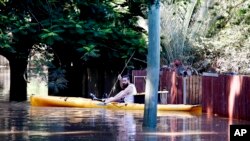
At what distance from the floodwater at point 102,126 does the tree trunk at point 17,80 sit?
7036 millimetres

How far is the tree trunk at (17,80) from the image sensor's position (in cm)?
2830

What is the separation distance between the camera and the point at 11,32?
71.6 feet

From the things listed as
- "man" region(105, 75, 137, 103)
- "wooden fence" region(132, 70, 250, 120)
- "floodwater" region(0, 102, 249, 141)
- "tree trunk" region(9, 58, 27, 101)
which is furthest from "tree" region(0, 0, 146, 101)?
"wooden fence" region(132, 70, 250, 120)

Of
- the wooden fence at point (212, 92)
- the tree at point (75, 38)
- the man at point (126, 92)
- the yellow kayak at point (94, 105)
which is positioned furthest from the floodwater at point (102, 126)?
the tree at point (75, 38)

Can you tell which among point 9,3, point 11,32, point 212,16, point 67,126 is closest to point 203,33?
point 212,16

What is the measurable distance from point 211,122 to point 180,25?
10.1 m

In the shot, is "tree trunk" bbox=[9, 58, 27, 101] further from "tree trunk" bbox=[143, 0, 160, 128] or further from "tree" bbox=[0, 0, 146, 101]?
"tree trunk" bbox=[143, 0, 160, 128]

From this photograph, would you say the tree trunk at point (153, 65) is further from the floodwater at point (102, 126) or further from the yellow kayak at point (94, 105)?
the yellow kayak at point (94, 105)

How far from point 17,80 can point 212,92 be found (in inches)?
467

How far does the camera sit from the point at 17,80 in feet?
94.4

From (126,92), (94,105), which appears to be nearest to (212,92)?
(126,92)

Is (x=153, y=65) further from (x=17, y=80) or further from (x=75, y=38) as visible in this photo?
(x=17, y=80)

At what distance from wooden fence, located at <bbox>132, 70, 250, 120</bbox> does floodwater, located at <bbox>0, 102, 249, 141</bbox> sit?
1.44ft

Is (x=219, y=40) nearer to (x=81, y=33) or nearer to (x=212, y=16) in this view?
(x=212, y=16)
